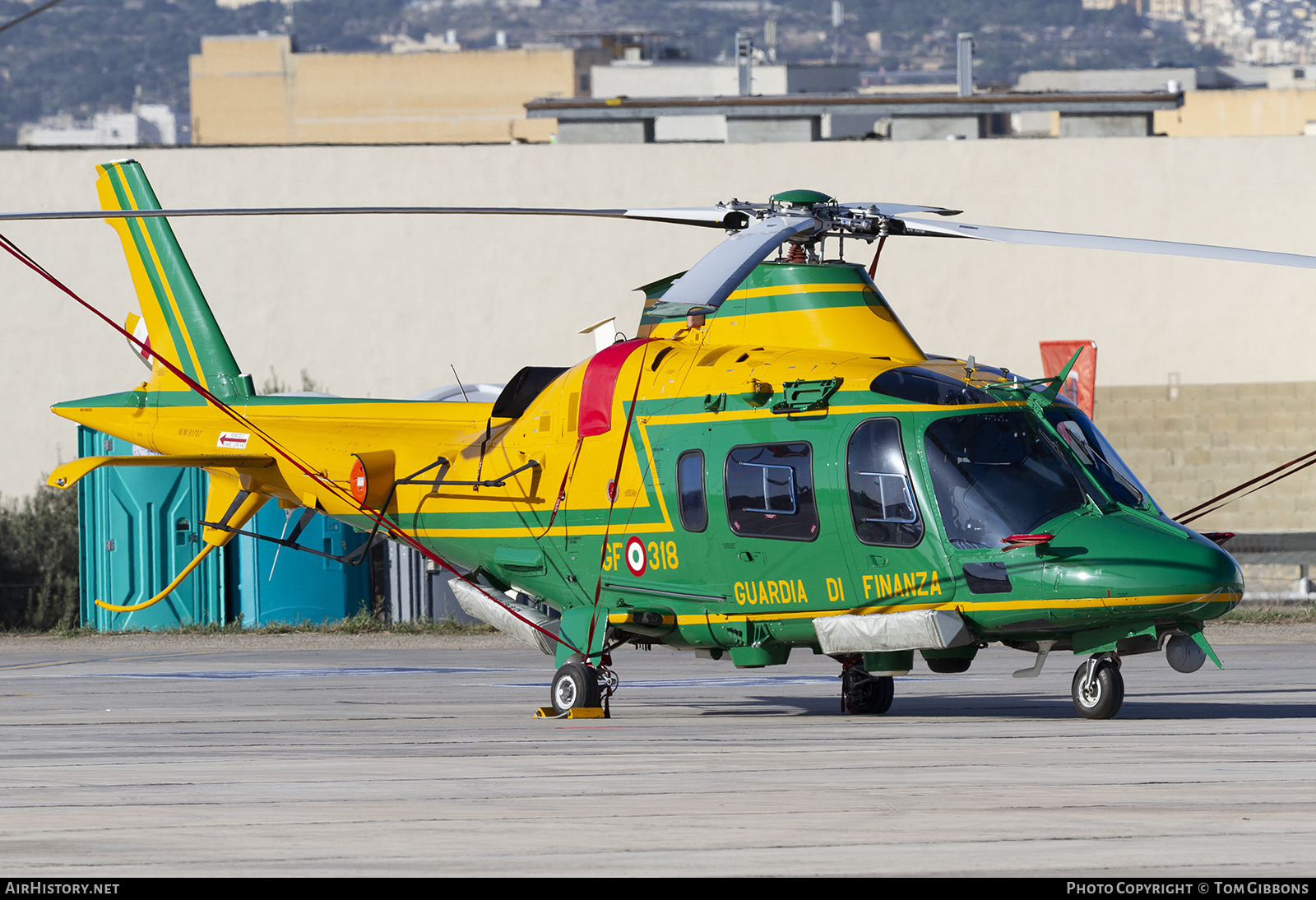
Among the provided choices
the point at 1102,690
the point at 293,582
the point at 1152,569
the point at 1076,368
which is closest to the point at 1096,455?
the point at 1152,569

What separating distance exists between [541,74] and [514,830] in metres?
87.6

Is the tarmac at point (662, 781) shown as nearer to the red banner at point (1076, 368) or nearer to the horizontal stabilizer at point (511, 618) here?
the horizontal stabilizer at point (511, 618)

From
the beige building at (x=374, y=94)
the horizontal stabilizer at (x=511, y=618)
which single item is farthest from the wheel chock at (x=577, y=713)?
the beige building at (x=374, y=94)

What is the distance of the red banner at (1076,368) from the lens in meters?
21.3

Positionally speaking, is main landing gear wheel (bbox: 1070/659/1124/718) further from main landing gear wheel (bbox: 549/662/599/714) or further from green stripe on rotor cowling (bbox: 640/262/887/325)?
main landing gear wheel (bbox: 549/662/599/714)

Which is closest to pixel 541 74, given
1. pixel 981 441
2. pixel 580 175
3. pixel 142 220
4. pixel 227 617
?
pixel 580 175

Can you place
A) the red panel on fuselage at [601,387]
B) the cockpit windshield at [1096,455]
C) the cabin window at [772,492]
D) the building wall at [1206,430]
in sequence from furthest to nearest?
1. the building wall at [1206,430]
2. the red panel on fuselage at [601,387]
3. the cabin window at [772,492]
4. the cockpit windshield at [1096,455]

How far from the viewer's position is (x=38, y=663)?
2073 centimetres

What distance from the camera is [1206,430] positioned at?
3322 cm

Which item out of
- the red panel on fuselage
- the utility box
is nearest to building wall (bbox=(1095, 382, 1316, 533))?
the utility box

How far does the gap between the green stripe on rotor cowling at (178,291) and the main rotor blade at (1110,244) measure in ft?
24.7

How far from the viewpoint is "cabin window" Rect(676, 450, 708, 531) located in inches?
520

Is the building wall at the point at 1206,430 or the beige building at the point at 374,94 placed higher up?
the beige building at the point at 374,94

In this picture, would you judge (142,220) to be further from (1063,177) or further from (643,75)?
(643,75)
